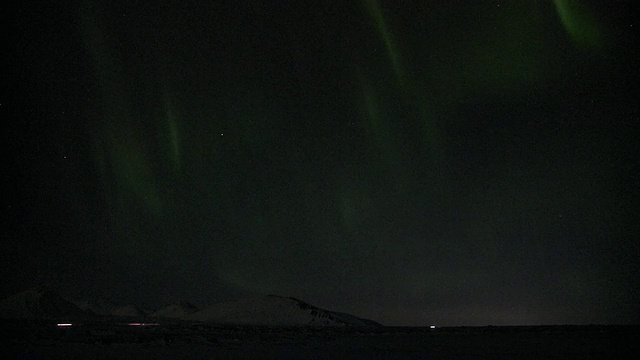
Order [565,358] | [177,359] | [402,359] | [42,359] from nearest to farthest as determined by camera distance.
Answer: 1. [42,359]
2. [177,359]
3. [402,359]
4. [565,358]

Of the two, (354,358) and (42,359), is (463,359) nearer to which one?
(354,358)

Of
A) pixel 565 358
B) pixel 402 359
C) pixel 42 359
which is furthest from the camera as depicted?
pixel 565 358

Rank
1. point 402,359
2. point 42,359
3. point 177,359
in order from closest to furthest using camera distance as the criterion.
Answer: point 42,359, point 177,359, point 402,359

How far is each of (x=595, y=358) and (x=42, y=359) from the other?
38.6 metres

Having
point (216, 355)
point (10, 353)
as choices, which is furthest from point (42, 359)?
point (216, 355)

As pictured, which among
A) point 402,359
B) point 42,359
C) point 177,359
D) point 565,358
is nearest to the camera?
point 42,359

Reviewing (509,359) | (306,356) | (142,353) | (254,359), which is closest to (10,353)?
(142,353)

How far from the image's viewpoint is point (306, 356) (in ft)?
135

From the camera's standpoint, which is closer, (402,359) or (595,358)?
(402,359)

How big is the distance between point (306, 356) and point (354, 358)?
3392mm

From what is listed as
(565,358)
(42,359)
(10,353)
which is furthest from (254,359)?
(565,358)

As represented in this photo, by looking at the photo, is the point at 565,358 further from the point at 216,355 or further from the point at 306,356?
the point at 216,355

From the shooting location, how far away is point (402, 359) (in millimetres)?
40188

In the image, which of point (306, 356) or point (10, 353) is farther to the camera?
point (306, 356)
